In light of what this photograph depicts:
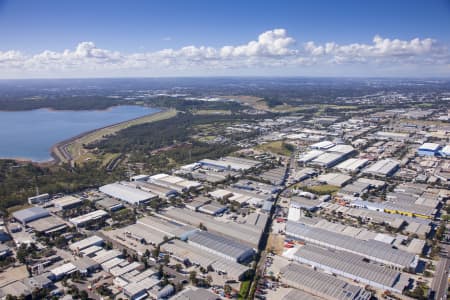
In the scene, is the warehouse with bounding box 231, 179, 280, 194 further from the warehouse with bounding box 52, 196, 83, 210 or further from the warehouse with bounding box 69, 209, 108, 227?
the warehouse with bounding box 52, 196, 83, 210

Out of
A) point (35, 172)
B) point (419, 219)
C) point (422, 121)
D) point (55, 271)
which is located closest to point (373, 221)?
point (419, 219)

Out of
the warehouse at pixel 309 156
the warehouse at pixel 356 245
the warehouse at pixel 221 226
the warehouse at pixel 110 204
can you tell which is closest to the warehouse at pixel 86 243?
the warehouse at pixel 110 204

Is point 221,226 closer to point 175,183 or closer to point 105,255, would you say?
point 105,255

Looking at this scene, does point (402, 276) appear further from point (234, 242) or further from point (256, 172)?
point (256, 172)

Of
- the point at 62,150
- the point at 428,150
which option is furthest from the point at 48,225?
the point at 428,150

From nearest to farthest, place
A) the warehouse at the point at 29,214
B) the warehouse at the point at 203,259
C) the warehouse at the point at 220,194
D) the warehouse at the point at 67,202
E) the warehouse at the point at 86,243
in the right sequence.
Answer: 1. the warehouse at the point at 203,259
2. the warehouse at the point at 86,243
3. the warehouse at the point at 29,214
4. the warehouse at the point at 67,202
5. the warehouse at the point at 220,194

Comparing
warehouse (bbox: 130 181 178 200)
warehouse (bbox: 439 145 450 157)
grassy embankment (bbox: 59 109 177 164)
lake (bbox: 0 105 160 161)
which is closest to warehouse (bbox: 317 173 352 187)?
warehouse (bbox: 130 181 178 200)

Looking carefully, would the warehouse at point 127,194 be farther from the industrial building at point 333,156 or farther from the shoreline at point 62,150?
the industrial building at point 333,156
